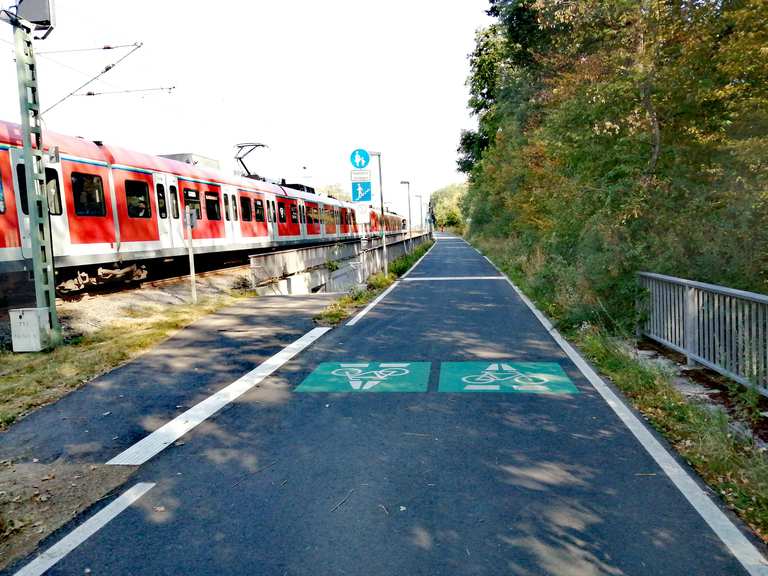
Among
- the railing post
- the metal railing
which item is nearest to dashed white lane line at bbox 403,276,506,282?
the metal railing

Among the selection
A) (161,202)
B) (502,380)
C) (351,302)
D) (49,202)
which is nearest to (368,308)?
(351,302)

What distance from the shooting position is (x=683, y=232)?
8.39 meters

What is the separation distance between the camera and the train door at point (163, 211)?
657 inches

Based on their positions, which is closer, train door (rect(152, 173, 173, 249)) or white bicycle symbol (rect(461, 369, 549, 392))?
white bicycle symbol (rect(461, 369, 549, 392))

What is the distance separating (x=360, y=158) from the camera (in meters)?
17.1

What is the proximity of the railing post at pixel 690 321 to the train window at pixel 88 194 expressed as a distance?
1256cm

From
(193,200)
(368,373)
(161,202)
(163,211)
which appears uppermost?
(193,200)

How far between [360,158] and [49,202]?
821cm

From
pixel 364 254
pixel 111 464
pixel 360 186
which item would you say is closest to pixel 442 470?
pixel 111 464

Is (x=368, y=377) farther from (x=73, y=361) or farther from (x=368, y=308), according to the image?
(x=368, y=308)

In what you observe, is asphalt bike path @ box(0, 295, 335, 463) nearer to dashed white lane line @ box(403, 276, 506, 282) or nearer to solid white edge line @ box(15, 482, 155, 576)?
solid white edge line @ box(15, 482, 155, 576)

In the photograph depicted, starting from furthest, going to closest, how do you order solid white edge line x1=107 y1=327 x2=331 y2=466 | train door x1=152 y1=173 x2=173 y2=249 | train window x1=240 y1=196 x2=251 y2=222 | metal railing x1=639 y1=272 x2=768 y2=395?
train window x1=240 y1=196 x2=251 y2=222 < train door x1=152 y1=173 x2=173 y2=249 < metal railing x1=639 y1=272 x2=768 y2=395 < solid white edge line x1=107 y1=327 x2=331 y2=466

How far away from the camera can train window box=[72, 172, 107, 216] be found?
1333cm

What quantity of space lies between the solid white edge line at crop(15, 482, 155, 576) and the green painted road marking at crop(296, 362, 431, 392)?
255 centimetres
